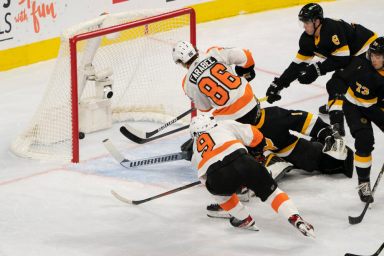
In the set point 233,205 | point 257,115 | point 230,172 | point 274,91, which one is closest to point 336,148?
point 257,115

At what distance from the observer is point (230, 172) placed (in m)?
5.53

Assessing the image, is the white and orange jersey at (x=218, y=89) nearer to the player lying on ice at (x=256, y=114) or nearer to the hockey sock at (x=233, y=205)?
→ the player lying on ice at (x=256, y=114)

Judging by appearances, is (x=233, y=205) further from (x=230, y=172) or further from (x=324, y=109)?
(x=324, y=109)

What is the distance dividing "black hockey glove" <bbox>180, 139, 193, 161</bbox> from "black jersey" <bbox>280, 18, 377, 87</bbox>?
2.76 feet

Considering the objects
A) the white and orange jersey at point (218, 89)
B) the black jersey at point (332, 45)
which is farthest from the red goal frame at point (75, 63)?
the black jersey at point (332, 45)

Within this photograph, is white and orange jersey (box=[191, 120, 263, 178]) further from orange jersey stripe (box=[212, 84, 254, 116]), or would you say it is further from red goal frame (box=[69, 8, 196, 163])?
red goal frame (box=[69, 8, 196, 163])

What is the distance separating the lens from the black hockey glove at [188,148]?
22.4ft

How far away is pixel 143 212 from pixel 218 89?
0.90 metres

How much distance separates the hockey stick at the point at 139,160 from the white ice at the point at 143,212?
0.06 meters

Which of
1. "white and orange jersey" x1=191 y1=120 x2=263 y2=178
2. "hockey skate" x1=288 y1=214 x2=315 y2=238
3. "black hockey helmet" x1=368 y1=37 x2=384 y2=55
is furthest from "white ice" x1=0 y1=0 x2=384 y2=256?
"black hockey helmet" x1=368 y1=37 x2=384 y2=55

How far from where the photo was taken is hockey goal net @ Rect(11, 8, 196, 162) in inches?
276

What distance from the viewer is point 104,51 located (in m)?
7.31

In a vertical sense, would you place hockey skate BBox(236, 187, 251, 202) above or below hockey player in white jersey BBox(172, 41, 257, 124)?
below

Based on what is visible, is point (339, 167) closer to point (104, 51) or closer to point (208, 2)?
point (104, 51)
